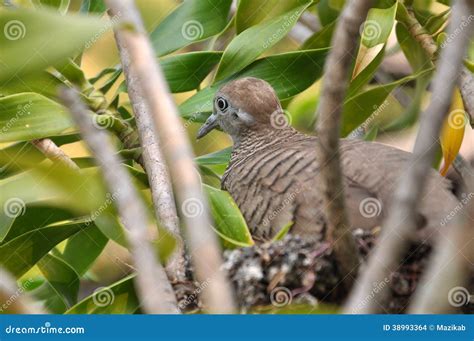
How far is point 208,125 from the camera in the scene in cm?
257

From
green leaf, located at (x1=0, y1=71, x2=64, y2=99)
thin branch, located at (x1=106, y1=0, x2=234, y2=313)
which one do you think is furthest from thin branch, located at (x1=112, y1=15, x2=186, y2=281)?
thin branch, located at (x1=106, y1=0, x2=234, y2=313)

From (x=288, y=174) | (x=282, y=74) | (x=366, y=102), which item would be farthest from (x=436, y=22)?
(x=288, y=174)

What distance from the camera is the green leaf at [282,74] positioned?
238cm

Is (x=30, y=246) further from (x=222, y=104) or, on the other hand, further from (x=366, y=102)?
(x=366, y=102)

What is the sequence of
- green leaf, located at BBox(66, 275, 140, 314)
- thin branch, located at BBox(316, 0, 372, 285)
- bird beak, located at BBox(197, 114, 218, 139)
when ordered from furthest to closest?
bird beak, located at BBox(197, 114, 218, 139) < green leaf, located at BBox(66, 275, 140, 314) < thin branch, located at BBox(316, 0, 372, 285)

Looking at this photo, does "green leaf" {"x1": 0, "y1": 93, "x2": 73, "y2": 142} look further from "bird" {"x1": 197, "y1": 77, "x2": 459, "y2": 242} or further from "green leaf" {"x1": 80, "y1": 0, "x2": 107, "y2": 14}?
"bird" {"x1": 197, "y1": 77, "x2": 459, "y2": 242}

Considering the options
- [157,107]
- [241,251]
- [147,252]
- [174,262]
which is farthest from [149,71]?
[174,262]

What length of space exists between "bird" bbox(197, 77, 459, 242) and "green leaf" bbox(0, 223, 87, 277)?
48cm

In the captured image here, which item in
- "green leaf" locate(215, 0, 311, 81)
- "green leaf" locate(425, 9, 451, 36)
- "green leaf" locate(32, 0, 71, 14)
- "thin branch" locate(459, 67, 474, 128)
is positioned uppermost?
"green leaf" locate(32, 0, 71, 14)

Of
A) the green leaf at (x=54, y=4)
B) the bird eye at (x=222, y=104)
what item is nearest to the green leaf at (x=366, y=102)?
the bird eye at (x=222, y=104)

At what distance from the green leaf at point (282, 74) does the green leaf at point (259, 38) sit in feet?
0.31

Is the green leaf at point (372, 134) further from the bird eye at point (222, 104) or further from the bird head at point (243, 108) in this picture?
the bird eye at point (222, 104)

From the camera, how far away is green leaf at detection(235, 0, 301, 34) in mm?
2359

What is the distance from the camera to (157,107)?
941mm
